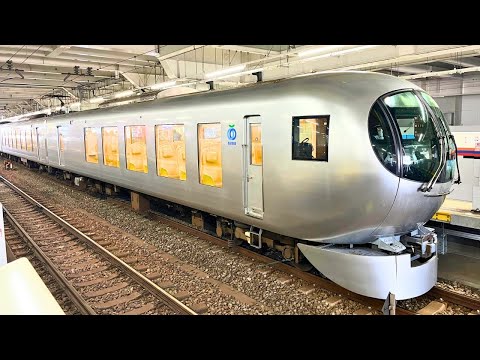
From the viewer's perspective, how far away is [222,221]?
25.9ft

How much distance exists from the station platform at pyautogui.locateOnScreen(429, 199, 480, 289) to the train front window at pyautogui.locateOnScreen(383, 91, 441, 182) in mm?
2180

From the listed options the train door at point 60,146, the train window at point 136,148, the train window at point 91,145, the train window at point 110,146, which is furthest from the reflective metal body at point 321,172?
the train door at point 60,146

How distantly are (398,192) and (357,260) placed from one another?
3.31 ft

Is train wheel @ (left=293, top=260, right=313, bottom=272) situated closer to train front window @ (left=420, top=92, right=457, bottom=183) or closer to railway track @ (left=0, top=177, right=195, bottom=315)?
railway track @ (left=0, top=177, right=195, bottom=315)

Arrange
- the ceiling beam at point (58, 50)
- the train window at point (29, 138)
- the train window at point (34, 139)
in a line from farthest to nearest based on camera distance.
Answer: the train window at point (29, 138) < the train window at point (34, 139) < the ceiling beam at point (58, 50)

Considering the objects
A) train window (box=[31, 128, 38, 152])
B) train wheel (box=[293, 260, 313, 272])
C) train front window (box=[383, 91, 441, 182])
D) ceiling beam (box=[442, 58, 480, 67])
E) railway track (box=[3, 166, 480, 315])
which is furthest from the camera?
train window (box=[31, 128, 38, 152])

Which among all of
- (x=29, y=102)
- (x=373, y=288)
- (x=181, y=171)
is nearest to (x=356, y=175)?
(x=373, y=288)

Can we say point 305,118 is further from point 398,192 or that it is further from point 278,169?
point 398,192

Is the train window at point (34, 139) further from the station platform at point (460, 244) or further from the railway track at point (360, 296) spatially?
the station platform at point (460, 244)

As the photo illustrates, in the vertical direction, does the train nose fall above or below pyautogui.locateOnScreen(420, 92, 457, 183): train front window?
below

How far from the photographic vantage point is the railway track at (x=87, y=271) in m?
5.54

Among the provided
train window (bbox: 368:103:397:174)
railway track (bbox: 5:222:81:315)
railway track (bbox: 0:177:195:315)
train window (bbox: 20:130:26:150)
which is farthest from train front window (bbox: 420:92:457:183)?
train window (bbox: 20:130:26:150)

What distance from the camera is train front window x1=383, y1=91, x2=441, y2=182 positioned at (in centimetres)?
502

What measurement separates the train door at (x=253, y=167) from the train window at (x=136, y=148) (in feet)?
12.9
